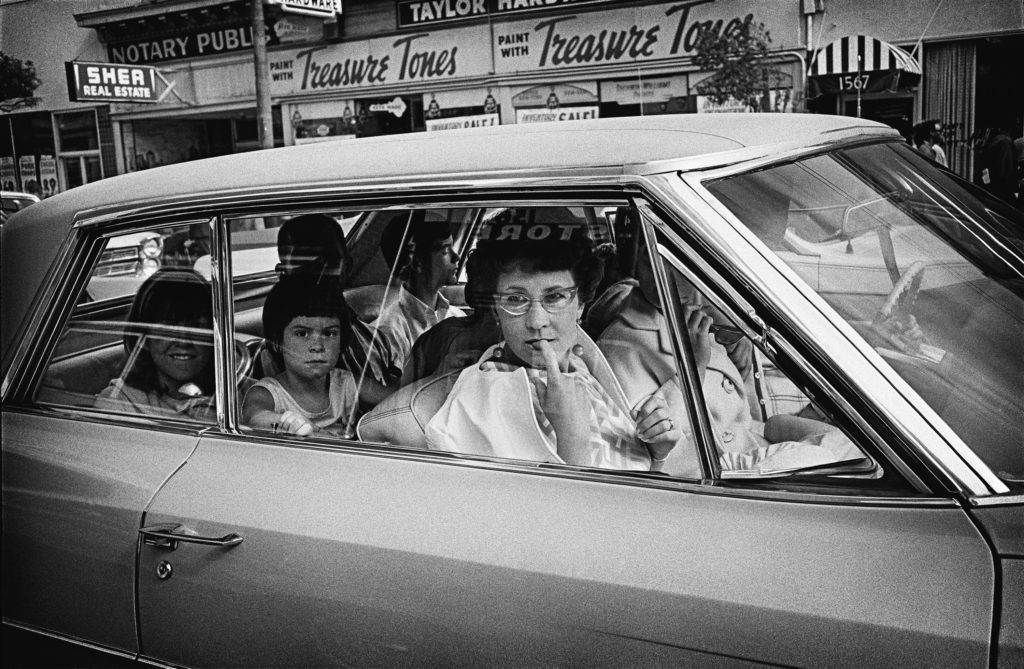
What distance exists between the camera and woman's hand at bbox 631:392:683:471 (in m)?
1.78

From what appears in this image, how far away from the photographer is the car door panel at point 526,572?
1.40 m

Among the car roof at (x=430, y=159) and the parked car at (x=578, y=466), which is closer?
the parked car at (x=578, y=466)

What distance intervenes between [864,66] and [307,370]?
38.5ft

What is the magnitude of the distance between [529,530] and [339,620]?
1.31 ft

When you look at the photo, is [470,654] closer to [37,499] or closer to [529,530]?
[529,530]

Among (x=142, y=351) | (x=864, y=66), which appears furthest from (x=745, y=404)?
(x=864, y=66)

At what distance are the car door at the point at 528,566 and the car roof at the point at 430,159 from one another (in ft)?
1.81

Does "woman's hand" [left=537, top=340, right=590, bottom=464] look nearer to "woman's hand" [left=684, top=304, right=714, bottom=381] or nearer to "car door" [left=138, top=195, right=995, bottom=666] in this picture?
"car door" [left=138, top=195, right=995, bottom=666]

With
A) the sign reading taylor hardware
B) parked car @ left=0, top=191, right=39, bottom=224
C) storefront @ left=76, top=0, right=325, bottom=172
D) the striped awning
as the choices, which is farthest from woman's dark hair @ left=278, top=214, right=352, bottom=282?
storefront @ left=76, top=0, right=325, bottom=172

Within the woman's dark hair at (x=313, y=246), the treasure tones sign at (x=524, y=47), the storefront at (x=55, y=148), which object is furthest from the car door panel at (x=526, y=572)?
the storefront at (x=55, y=148)

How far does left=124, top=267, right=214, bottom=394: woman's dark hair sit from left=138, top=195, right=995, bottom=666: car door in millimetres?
394

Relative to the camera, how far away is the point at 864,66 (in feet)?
40.4

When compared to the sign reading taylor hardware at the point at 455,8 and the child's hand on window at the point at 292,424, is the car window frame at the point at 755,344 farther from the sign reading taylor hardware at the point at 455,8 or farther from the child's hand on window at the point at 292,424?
the sign reading taylor hardware at the point at 455,8

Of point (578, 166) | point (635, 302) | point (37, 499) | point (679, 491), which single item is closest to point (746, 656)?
point (679, 491)
